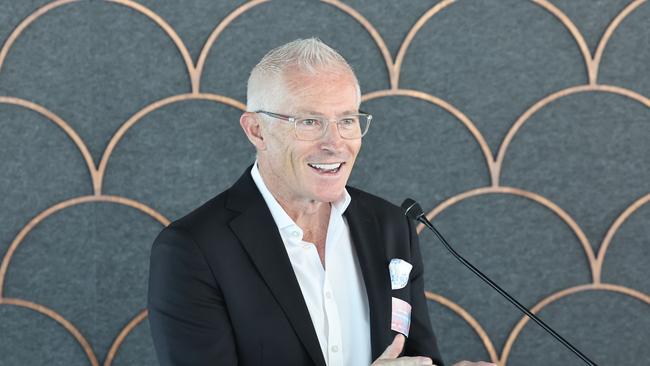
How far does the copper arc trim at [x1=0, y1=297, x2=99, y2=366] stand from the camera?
2428 mm

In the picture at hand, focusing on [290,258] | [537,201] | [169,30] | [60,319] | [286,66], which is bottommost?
[60,319]

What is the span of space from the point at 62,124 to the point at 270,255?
1.16m

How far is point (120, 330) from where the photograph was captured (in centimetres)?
246

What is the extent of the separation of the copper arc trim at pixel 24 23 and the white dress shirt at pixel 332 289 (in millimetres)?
1121

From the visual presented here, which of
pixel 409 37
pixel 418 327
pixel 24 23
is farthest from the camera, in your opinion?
pixel 409 37

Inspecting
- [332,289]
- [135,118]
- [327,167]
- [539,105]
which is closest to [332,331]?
[332,289]

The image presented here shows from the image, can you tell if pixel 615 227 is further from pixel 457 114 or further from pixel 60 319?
pixel 60 319

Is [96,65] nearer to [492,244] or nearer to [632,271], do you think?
[492,244]

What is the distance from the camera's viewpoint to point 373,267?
161 centimetres

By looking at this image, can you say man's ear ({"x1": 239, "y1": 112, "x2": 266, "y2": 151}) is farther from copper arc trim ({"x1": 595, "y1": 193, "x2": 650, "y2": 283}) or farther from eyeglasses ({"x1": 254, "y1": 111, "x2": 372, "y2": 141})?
copper arc trim ({"x1": 595, "y1": 193, "x2": 650, "y2": 283})

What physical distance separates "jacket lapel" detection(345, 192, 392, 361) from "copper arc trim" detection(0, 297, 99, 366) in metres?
1.16

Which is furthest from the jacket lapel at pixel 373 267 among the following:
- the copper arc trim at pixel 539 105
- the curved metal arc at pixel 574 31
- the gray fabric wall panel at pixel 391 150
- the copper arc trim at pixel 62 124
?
the curved metal arc at pixel 574 31

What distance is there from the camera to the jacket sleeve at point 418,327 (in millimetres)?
1659

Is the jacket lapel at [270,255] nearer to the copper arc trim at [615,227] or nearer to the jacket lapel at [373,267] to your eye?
the jacket lapel at [373,267]
